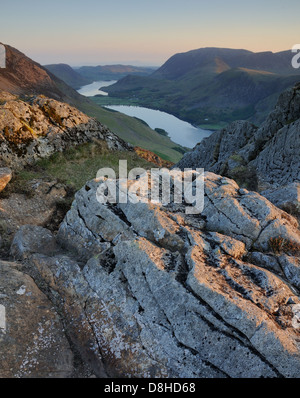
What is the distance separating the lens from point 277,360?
7.68m

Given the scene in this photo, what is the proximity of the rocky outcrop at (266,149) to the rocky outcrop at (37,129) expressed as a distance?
765 inches

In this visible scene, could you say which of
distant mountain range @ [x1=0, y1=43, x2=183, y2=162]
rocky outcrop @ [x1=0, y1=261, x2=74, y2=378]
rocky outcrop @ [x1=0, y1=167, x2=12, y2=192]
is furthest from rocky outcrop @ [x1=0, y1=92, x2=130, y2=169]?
distant mountain range @ [x1=0, y1=43, x2=183, y2=162]

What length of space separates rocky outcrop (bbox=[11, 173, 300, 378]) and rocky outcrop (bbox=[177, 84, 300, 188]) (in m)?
16.7

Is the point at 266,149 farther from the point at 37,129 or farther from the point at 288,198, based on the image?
the point at 37,129

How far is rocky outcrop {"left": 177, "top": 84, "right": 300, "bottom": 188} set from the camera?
28703 mm

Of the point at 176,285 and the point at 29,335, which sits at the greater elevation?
the point at 176,285

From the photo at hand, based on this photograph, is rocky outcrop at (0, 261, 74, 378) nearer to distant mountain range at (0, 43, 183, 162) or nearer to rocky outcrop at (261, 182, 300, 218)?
rocky outcrop at (261, 182, 300, 218)

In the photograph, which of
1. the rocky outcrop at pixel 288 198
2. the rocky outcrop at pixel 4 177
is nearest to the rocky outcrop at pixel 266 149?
the rocky outcrop at pixel 288 198

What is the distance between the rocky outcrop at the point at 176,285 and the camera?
817 centimetres

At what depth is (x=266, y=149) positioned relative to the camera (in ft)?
106

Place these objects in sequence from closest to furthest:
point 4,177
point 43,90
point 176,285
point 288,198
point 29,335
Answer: point 29,335
point 176,285
point 288,198
point 4,177
point 43,90

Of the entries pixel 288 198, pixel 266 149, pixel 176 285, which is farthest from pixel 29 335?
pixel 266 149

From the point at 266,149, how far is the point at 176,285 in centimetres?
2835

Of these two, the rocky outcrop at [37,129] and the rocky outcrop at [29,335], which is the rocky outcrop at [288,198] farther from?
the rocky outcrop at [37,129]
